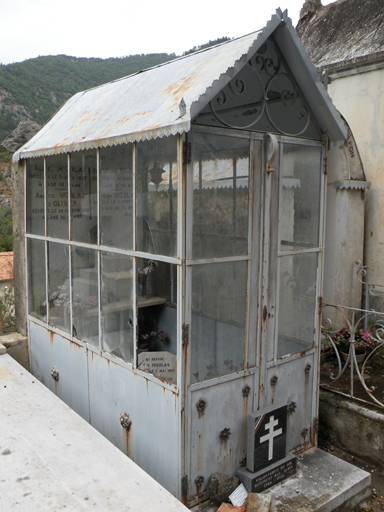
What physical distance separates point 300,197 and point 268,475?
7.74 feet

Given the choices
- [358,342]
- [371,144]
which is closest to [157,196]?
[358,342]

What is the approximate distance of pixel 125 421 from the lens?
3.86m

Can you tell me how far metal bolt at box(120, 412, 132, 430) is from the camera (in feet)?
12.6

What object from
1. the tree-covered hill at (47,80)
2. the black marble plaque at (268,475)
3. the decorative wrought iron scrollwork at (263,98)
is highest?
the tree-covered hill at (47,80)

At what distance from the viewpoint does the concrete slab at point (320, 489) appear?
3.45 metres

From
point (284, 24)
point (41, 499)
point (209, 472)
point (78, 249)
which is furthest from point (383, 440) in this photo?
point (284, 24)

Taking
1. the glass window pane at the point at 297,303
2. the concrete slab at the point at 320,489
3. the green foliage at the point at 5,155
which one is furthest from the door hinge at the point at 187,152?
→ the green foliage at the point at 5,155

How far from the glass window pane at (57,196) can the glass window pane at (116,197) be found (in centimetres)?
75

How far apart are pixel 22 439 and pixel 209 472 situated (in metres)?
1.55

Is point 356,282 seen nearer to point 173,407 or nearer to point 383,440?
point 383,440

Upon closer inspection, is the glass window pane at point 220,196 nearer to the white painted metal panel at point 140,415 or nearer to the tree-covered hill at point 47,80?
the white painted metal panel at point 140,415

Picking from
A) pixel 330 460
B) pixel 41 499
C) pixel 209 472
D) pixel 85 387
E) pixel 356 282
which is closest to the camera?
pixel 41 499

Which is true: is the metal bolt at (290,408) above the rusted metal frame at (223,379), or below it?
below

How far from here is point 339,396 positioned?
15.4ft
